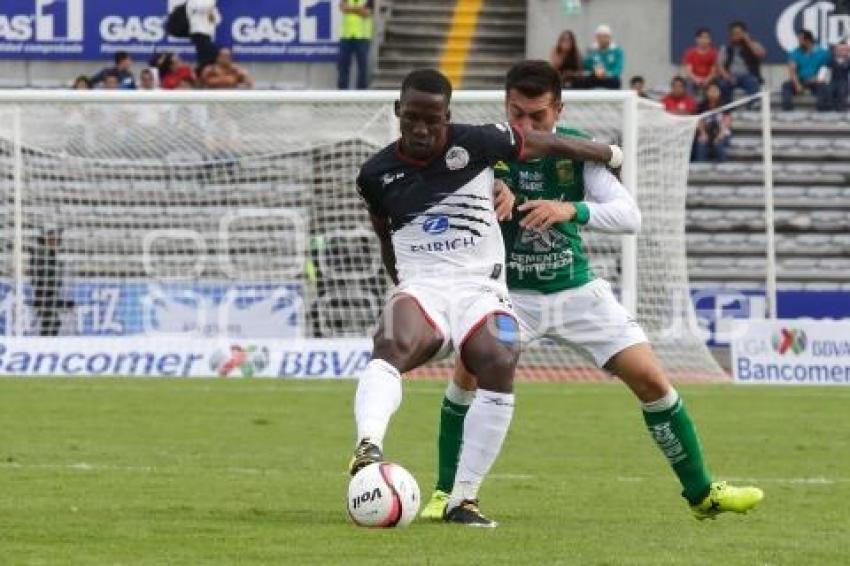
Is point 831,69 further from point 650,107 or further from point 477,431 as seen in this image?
point 477,431

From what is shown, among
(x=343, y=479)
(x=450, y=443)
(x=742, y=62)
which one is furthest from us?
(x=742, y=62)

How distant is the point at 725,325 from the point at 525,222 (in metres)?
17.2

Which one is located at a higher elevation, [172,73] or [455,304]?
[455,304]

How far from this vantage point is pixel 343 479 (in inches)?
500

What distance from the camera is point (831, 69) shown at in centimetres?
3256

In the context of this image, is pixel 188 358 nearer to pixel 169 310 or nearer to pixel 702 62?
pixel 169 310

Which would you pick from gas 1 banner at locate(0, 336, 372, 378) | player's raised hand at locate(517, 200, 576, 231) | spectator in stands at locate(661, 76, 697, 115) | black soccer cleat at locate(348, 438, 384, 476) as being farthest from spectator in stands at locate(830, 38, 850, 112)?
black soccer cleat at locate(348, 438, 384, 476)

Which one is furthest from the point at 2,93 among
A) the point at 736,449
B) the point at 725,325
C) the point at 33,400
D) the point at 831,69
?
the point at 831,69

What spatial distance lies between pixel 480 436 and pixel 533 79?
1.72 metres

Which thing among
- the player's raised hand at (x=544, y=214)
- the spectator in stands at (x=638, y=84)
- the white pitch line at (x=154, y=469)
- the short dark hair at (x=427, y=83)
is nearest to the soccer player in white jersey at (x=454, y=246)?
the short dark hair at (x=427, y=83)

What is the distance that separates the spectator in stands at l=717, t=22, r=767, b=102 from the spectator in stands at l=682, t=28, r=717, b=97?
140mm

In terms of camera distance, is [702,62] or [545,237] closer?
[545,237]

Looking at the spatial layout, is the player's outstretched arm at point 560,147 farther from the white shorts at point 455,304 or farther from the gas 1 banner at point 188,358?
the gas 1 banner at point 188,358

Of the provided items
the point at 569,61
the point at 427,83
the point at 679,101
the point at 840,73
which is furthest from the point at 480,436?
the point at 840,73
